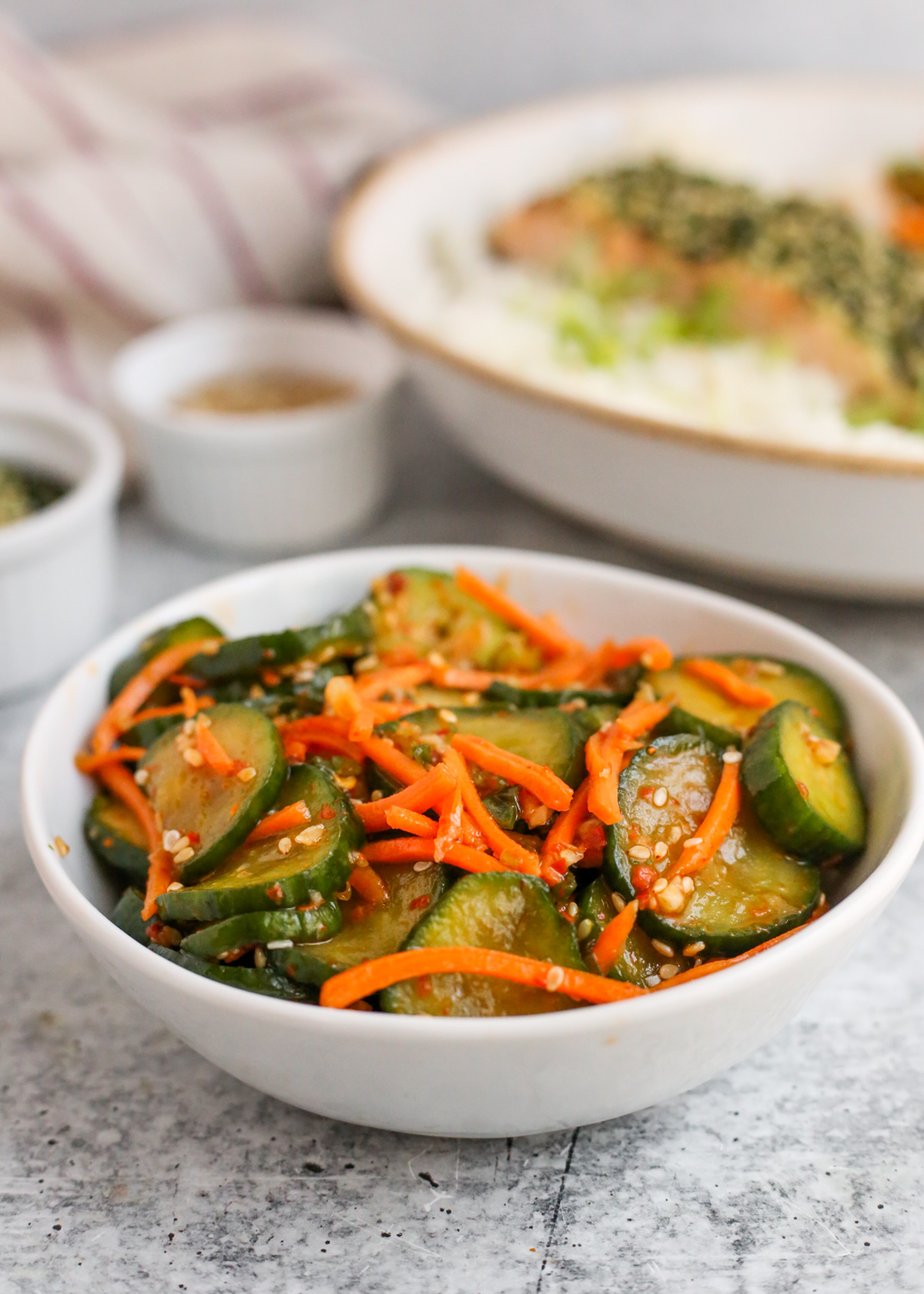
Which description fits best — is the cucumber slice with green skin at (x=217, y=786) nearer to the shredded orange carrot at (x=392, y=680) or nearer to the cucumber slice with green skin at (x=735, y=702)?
the shredded orange carrot at (x=392, y=680)

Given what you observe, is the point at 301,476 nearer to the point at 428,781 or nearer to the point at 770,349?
the point at 770,349

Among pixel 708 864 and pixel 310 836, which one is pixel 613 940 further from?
pixel 310 836

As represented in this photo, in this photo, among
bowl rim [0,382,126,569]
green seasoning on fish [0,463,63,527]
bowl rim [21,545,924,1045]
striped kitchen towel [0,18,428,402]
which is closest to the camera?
bowl rim [21,545,924,1045]

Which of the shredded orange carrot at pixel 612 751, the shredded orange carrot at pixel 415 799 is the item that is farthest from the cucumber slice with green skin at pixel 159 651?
the shredded orange carrot at pixel 612 751

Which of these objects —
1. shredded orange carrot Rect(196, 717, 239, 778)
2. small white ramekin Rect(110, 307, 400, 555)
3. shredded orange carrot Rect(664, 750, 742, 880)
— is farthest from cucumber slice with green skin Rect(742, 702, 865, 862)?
small white ramekin Rect(110, 307, 400, 555)

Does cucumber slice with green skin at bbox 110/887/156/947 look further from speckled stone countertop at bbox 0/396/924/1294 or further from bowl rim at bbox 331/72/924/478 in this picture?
bowl rim at bbox 331/72/924/478
